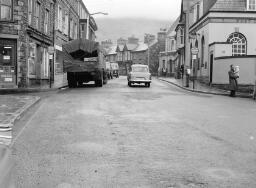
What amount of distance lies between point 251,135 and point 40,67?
2289 cm

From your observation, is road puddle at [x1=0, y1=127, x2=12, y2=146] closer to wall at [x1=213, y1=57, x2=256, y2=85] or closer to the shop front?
the shop front

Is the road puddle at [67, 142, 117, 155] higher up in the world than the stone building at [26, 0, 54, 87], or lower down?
lower down

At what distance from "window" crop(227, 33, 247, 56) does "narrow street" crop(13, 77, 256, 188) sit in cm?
2303

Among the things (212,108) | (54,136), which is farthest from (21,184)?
(212,108)

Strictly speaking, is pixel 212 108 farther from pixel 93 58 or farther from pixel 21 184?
pixel 93 58

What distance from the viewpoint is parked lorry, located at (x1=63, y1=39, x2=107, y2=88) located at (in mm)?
28672

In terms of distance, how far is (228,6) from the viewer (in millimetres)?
35594

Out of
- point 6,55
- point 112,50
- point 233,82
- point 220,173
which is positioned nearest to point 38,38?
point 6,55

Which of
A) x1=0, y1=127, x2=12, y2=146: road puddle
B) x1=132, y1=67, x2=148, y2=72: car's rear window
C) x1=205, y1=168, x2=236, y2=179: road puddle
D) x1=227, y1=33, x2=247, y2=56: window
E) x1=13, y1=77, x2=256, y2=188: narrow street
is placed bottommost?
x1=205, y1=168, x2=236, y2=179: road puddle

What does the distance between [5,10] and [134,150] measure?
63.9ft

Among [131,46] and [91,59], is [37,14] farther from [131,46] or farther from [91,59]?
[131,46]

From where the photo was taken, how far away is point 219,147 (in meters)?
8.41

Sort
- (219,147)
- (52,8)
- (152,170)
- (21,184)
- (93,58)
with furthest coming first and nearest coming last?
(52,8), (93,58), (219,147), (152,170), (21,184)

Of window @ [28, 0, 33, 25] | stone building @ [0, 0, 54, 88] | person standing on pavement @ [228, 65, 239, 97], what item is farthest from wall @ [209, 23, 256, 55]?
window @ [28, 0, 33, 25]
